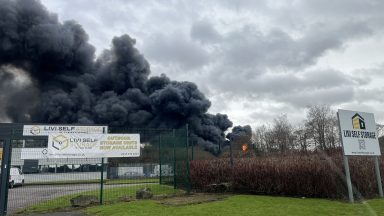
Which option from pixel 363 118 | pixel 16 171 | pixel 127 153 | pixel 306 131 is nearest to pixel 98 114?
pixel 306 131

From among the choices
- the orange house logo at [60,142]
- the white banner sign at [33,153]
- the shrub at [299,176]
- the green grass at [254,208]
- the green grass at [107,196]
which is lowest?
the green grass at [254,208]

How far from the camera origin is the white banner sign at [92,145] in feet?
35.9

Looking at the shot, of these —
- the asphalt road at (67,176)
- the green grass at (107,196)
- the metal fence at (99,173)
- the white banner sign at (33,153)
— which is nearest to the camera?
the green grass at (107,196)

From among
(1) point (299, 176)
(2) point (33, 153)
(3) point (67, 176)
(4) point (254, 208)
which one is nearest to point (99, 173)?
(3) point (67, 176)

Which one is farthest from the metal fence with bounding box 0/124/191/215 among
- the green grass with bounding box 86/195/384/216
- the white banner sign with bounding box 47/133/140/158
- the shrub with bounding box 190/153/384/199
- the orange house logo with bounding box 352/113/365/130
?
the orange house logo with bounding box 352/113/365/130

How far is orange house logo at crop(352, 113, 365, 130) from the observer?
37.6ft

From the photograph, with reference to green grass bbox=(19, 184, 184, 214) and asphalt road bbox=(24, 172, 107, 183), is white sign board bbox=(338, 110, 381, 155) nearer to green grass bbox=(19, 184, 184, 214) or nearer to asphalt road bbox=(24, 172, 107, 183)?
green grass bbox=(19, 184, 184, 214)

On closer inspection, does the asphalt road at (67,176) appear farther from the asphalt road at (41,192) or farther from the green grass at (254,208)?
the green grass at (254,208)

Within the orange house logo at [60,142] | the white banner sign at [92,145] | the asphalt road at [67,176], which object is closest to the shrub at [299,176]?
the white banner sign at [92,145]

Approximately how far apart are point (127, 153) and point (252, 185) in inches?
182

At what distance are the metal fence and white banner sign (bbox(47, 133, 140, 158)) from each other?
0.85 ft

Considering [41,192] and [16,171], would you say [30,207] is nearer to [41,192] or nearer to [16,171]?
[41,192]

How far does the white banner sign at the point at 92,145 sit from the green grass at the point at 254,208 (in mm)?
1906

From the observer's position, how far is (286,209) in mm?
8734
